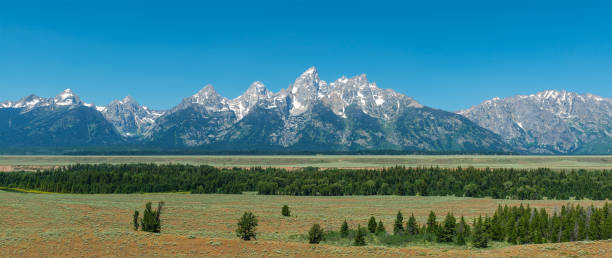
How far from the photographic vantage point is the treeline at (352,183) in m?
144

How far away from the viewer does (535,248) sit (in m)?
55.9

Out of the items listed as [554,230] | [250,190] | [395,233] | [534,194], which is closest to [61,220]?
[395,233]

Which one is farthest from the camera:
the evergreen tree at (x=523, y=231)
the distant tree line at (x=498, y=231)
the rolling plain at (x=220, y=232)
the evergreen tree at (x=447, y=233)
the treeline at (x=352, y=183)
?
the treeline at (x=352, y=183)

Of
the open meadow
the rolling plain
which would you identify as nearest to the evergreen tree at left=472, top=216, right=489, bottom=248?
the rolling plain

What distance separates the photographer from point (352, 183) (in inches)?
6161

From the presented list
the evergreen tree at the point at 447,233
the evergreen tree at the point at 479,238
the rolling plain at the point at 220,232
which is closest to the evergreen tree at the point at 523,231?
the rolling plain at the point at 220,232

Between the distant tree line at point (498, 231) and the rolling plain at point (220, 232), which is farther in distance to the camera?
the distant tree line at point (498, 231)

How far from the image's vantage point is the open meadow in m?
52.2

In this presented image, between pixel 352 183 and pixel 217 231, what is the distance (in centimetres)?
8920

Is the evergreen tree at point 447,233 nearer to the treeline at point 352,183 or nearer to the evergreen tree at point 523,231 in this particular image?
the evergreen tree at point 523,231

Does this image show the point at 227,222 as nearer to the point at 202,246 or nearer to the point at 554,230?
the point at 202,246

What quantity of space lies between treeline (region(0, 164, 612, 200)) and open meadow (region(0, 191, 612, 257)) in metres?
22.5

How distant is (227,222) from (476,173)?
115211mm

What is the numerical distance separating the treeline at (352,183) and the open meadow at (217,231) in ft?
73.7
